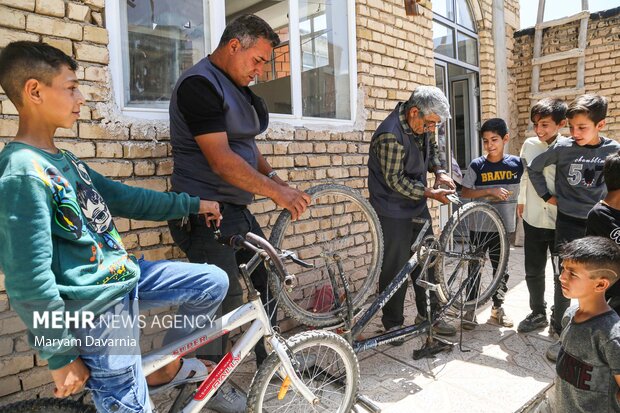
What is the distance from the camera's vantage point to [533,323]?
334 cm

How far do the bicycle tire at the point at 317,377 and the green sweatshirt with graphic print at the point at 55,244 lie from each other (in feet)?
2.36

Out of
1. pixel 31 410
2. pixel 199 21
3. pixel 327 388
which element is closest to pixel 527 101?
pixel 199 21

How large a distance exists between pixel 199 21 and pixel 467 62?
4.58 metres

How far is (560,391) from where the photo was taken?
2012 mm

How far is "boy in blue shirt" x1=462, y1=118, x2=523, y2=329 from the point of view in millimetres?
3424

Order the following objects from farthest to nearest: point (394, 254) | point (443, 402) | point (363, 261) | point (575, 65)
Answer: point (575, 65) < point (363, 261) < point (394, 254) < point (443, 402)

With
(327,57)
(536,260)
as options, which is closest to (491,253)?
(536,260)

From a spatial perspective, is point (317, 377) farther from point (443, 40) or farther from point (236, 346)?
point (443, 40)

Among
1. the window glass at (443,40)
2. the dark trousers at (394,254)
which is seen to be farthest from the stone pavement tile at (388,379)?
the window glass at (443,40)

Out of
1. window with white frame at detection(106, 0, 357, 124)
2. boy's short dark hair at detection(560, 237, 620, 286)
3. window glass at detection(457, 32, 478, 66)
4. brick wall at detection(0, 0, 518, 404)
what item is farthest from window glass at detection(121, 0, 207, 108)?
window glass at detection(457, 32, 478, 66)

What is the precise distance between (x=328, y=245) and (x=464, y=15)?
14.7ft

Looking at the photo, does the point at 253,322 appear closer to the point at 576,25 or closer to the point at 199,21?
the point at 199,21

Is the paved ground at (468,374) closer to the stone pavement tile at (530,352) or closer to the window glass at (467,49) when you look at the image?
the stone pavement tile at (530,352)

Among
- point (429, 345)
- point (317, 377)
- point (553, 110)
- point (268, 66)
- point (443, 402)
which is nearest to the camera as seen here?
point (317, 377)
